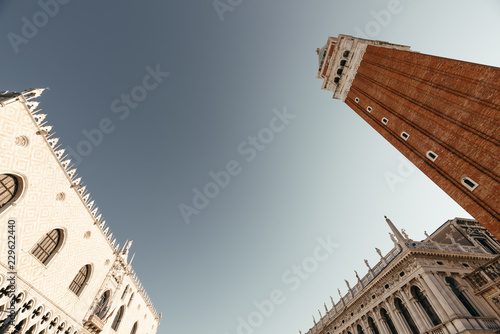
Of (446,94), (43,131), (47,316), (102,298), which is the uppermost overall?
(43,131)

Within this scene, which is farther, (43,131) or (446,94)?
(43,131)

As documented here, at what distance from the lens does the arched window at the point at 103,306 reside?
24.8m

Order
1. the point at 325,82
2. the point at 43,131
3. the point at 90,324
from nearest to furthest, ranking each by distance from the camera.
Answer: the point at 43,131, the point at 90,324, the point at 325,82

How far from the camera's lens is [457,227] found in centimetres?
2508

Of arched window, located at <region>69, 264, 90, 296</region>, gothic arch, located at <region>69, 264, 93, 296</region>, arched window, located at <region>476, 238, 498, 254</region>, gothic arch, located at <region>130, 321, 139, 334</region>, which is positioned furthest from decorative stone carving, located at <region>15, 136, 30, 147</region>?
arched window, located at <region>476, 238, 498, 254</region>

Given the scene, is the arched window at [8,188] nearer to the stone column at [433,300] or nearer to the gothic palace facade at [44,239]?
the gothic palace facade at [44,239]

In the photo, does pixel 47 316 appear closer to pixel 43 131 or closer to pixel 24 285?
pixel 24 285

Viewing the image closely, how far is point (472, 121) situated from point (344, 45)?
52.1ft

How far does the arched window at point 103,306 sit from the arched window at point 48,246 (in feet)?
30.5

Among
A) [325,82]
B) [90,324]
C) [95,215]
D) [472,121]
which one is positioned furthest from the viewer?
[325,82]

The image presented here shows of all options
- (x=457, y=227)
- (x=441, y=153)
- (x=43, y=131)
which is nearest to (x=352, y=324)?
(x=457, y=227)

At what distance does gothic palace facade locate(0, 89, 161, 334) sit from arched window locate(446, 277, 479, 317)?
32.0m

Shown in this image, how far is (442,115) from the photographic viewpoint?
649 inches

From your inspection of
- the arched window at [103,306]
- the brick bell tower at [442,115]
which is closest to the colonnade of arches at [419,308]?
the brick bell tower at [442,115]
